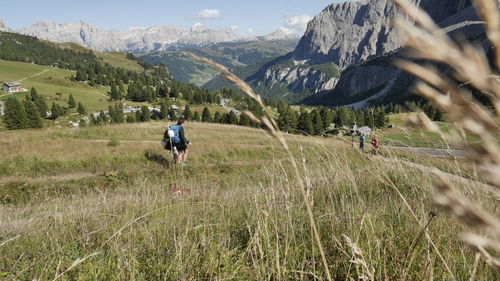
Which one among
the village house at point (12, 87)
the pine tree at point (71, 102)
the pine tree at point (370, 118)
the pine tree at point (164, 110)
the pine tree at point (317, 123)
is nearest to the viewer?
the pine tree at point (370, 118)

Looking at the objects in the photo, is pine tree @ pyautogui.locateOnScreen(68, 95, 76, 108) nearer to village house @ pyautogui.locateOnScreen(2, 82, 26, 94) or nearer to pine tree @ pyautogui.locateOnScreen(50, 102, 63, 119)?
pine tree @ pyautogui.locateOnScreen(50, 102, 63, 119)

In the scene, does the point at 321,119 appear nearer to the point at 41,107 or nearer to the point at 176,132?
the point at 176,132

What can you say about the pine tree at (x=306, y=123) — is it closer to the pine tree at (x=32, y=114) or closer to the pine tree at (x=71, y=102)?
the pine tree at (x=32, y=114)

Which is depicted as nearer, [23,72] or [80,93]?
[80,93]

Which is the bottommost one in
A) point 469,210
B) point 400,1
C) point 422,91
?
point 469,210

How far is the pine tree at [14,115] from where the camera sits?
95.9 m

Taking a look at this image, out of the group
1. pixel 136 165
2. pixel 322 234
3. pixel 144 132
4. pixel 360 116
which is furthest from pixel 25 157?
pixel 360 116

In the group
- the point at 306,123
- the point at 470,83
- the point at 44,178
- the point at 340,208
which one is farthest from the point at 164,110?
the point at 470,83

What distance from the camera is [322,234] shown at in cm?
358

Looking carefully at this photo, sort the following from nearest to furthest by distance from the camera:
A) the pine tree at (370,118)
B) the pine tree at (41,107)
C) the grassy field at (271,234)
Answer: the grassy field at (271,234) < the pine tree at (370,118) < the pine tree at (41,107)

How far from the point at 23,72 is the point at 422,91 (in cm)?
Result: 24576

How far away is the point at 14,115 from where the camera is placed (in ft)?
320

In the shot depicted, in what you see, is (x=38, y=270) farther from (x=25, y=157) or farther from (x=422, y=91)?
(x=25, y=157)

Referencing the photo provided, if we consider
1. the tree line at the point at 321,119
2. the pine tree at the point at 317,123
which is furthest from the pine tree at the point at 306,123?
the pine tree at the point at 317,123
